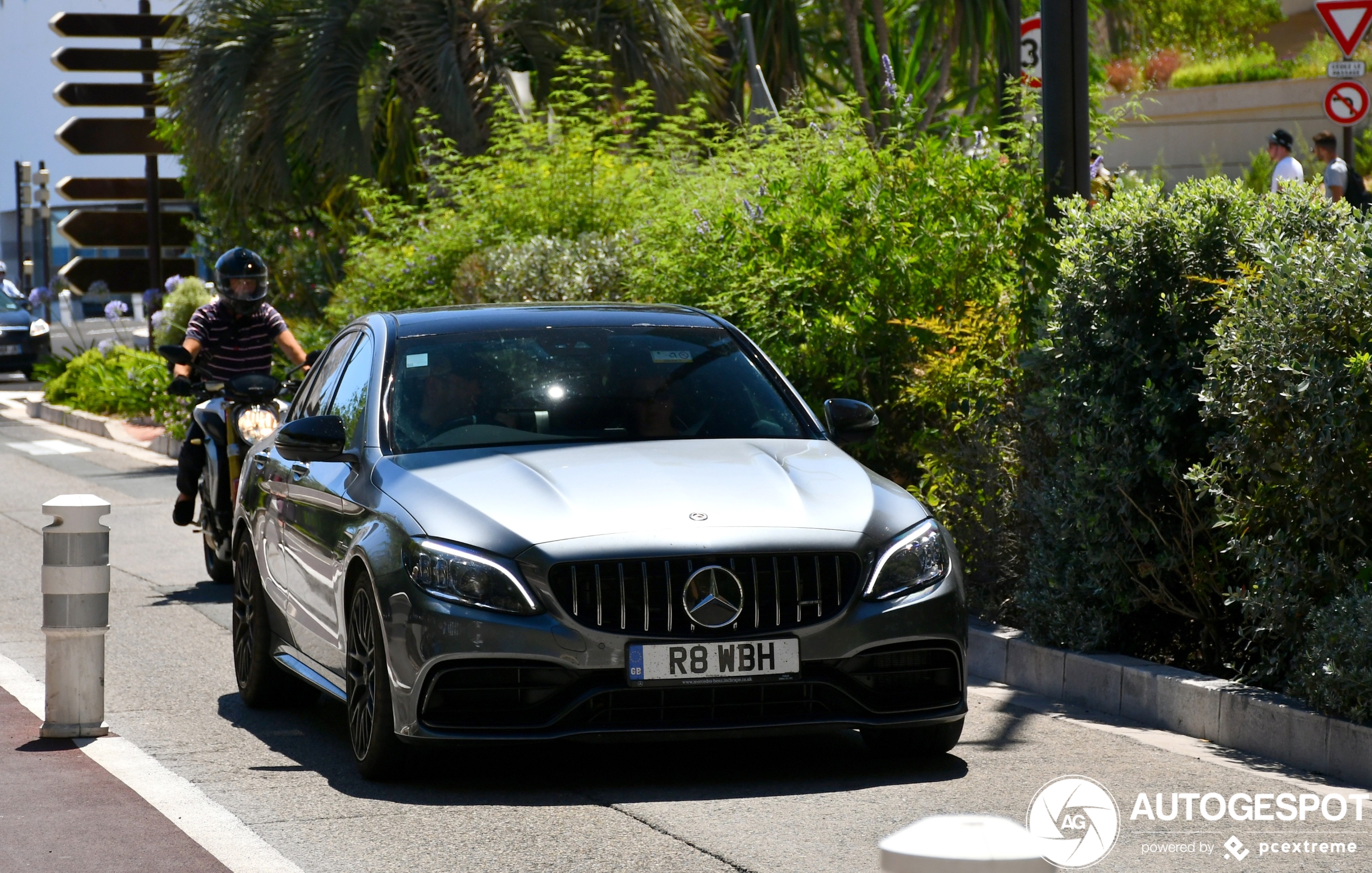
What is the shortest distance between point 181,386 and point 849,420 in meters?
5.52

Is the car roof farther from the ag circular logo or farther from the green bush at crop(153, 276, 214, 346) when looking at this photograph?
the green bush at crop(153, 276, 214, 346)

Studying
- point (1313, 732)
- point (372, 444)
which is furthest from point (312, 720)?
point (1313, 732)

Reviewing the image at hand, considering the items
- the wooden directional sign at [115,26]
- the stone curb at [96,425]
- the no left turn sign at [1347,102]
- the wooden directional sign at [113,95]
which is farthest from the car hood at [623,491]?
the wooden directional sign at [115,26]

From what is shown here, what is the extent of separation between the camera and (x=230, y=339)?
37.3 feet

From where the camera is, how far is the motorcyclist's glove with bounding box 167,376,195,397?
37.0 ft

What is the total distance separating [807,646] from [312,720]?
244cm

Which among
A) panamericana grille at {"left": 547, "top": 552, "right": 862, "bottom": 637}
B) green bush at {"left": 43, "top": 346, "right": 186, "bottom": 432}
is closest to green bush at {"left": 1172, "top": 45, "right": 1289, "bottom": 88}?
green bush at {"left": 43, "top": 346, "right": 186, "bottom": 432}

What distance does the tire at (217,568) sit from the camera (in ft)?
36.7

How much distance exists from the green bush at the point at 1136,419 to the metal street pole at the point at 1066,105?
1210 mm

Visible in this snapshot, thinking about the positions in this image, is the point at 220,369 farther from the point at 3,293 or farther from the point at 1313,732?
the point at 3,293

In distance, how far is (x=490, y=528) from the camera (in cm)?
579

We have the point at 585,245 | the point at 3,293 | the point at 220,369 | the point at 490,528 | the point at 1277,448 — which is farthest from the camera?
the point at 3,293

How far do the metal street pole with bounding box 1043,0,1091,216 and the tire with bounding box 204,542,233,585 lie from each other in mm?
5220

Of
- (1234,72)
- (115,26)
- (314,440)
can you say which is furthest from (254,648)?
(1234,72)
